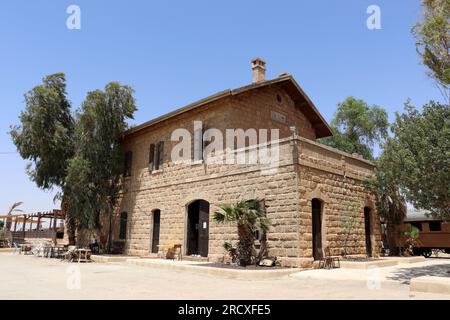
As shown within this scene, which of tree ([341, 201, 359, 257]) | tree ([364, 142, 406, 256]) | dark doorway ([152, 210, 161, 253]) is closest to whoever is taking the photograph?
tree ([341, 201, 359, 257])

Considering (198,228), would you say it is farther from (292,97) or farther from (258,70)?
(292,97)

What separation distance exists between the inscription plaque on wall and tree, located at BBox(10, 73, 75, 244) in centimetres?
1011

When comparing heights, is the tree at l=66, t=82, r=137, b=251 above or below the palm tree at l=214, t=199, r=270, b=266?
above

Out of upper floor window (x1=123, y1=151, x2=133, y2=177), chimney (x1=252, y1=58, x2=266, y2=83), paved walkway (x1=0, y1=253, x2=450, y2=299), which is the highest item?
chimney (x1=252, y1=58, x2=266, y2=83)

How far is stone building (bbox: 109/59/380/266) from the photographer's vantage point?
11859 millimetres

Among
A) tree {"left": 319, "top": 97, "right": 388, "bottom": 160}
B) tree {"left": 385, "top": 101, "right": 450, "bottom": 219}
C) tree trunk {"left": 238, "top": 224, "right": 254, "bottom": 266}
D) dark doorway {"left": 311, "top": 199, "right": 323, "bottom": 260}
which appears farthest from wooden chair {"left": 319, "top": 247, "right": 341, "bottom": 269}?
tree {"left": 319, "top": 97, "right": 388, "bottom": 160}

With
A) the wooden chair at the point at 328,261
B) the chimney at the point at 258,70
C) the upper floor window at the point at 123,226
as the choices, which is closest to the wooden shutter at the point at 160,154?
the upper floor window at the point at 123,226

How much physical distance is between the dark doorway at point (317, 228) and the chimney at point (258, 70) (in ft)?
21.3

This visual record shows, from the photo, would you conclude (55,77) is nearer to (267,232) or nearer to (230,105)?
(230,105)

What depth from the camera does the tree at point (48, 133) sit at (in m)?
17.9

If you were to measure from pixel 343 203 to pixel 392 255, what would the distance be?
6.31 metres

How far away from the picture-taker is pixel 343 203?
13602 mm

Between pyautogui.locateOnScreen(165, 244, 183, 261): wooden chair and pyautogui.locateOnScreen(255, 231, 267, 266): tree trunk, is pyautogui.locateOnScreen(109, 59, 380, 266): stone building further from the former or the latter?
pyautogui.locateOnScreen(165, 244, 183, 261): wooden chair
